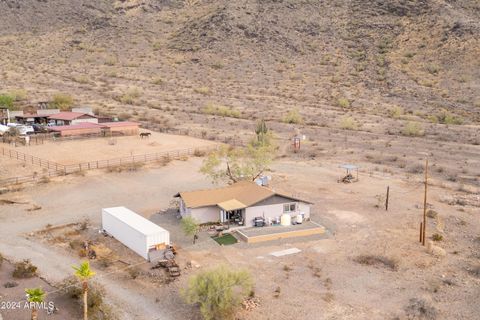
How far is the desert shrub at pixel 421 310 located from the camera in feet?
68.1

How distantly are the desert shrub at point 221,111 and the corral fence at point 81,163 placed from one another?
2121 centimetres

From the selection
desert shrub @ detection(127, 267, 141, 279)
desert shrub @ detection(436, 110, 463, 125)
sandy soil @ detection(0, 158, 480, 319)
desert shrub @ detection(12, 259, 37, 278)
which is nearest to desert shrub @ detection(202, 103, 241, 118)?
desert shrub @ detection(436, 110, 463, 125)

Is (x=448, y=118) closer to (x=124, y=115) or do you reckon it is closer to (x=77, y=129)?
(x=124, y=115)

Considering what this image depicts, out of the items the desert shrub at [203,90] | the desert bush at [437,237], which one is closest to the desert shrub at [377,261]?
the desert bush at [437,237]

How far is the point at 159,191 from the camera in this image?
3850 centimetres

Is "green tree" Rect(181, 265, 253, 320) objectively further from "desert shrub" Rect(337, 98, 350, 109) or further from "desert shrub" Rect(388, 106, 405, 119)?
"desert shrub" Rect(337, 98, 350, 109)

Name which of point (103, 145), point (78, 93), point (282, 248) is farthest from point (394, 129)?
point (78, 93)

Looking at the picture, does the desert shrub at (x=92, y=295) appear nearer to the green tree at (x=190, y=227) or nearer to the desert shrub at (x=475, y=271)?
the green tree at (x=190, y=227)

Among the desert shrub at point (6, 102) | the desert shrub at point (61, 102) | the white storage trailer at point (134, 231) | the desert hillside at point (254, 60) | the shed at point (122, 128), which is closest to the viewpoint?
the white storage trailer at point (134, 231)

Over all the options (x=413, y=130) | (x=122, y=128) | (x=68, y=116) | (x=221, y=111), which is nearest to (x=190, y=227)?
(x=122, y=128)

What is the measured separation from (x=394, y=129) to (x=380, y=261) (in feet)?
137

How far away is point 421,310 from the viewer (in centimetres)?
2106

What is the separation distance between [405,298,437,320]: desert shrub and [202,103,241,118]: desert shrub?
54389 mm

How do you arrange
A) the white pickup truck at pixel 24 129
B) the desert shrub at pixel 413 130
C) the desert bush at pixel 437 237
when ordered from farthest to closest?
1. the desert shrub at pixel 413 130
2. the white pickup truck at pixel 24 129
3. the desert bush at pixel 437 237
